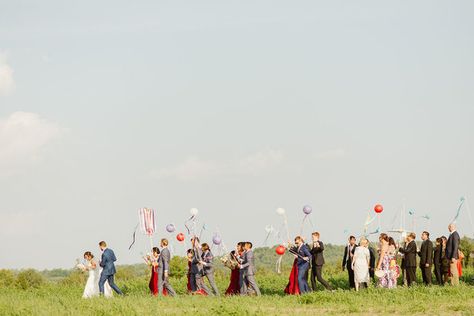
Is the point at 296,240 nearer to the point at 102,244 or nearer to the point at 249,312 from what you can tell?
the point at 102,244

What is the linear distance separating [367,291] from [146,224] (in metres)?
8.80

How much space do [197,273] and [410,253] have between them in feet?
23.0

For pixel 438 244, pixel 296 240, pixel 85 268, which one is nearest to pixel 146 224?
pixel 85 268

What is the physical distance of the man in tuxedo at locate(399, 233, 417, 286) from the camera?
28.5 metres

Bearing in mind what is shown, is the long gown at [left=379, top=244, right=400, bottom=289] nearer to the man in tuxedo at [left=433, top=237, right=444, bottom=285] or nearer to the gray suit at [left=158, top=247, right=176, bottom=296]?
the man in tuxedo at [left=433, top=237, right=444, bottom=285]

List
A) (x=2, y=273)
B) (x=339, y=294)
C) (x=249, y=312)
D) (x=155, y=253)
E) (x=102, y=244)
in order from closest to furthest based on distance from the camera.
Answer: (x=249, y=312)
(x=339, y=294)
(x=102, y=244)
(x=155, y=253)
(x=2, y=273)

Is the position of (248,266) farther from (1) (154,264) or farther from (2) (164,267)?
(1) (154,264)

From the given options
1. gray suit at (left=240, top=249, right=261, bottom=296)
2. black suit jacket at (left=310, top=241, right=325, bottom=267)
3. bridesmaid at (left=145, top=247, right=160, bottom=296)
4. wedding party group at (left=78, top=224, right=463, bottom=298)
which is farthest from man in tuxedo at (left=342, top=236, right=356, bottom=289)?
bridesmaid at (left=145, top=247, right=160, bottom=296)

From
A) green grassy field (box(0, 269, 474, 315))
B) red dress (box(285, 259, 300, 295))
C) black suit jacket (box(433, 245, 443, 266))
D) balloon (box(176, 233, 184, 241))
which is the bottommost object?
green grassy field (box(0, 269, 474, 315))

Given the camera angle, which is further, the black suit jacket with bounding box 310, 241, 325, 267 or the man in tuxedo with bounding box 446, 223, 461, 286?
the black suit jacket with bounding box 310, 241, 325, 267

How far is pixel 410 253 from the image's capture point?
28578 millimetres

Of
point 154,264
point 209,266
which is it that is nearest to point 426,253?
point 209,266

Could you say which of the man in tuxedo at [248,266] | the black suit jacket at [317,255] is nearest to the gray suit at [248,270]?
the man in tuxedo at [248,266]

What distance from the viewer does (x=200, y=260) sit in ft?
93.5
